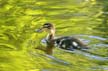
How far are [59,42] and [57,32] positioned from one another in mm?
1015

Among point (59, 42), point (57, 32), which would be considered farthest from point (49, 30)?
point (59, 42)

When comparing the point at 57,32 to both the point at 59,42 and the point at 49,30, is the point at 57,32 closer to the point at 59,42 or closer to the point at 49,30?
the point at 49,30

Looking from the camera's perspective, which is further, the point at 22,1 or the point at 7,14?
the point at 22,1

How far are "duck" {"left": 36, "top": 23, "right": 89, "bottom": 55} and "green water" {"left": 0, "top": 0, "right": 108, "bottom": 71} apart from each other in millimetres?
163

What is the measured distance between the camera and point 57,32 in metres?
10.2

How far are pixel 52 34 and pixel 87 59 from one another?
6.04ft

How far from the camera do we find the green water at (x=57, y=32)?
7984 millimetres

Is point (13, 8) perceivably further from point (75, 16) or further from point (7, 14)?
point (75, 16)

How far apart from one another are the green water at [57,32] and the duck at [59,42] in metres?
0.16

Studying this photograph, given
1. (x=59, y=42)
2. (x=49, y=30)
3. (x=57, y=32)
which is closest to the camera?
(x=59, y=42)

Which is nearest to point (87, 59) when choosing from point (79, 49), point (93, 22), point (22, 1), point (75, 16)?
point (79, 49)

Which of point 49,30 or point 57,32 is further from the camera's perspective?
point 57,32

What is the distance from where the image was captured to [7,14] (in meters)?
12.0

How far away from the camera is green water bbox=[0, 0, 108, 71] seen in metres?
7.98
